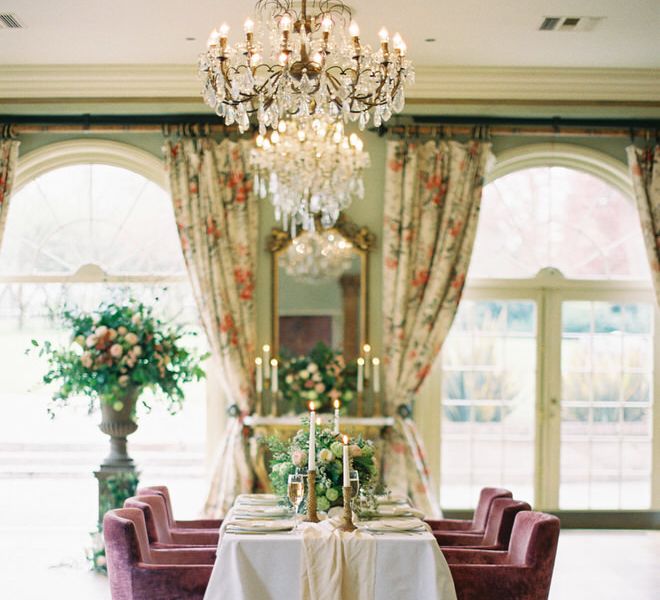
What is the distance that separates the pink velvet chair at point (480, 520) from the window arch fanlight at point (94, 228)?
348 cm

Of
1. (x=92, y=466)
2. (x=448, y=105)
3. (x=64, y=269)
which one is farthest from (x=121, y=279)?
(x=448, y=105)

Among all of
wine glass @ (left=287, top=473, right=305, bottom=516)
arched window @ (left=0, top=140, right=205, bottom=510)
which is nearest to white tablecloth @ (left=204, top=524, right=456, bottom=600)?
wine glass @ (left=287, top=473, right=305, bottom=516)

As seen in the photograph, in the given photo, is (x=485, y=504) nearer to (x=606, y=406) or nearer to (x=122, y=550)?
(x=122, y=550)

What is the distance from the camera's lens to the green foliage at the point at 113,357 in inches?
242

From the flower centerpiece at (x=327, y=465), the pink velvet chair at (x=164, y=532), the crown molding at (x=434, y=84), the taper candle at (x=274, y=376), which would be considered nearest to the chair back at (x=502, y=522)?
the flower centerpiece at (x=327, y=465)

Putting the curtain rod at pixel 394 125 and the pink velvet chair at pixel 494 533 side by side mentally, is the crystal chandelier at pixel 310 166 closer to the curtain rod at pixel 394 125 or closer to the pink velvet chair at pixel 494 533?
the curtain rod at pixel 394 125

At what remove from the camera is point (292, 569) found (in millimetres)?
4254


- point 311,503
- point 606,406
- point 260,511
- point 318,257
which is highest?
point 318,257

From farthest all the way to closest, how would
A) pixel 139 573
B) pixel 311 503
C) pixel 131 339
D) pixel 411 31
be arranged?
1. pixel 411 31
2. pixel 131 339
3. pixel 311 503
4. pixel 139 573

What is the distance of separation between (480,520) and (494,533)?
1.08 ft

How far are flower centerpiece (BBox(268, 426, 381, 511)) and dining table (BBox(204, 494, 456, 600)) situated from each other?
0.37 m

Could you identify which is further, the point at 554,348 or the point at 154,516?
the point at 554,348

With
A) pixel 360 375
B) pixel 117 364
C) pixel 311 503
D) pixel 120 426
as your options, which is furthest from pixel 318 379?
pixel 311 503

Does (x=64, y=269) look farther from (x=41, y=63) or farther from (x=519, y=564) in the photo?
(x=519, y=564)
